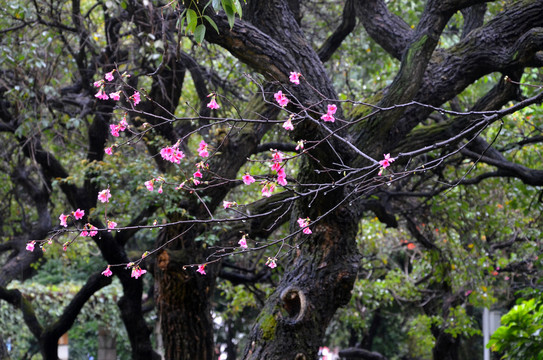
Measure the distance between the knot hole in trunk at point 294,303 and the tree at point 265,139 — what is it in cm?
1

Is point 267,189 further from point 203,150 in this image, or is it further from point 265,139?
point 265,139

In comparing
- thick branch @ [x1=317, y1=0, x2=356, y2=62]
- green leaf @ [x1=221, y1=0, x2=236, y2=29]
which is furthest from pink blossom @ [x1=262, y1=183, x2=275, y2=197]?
thick branch @ [x1=317, y1=0, x2=356, y2=62]

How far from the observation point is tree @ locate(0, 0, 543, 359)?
411 centimetres

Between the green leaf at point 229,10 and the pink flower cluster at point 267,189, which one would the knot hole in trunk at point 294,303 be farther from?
the green leaf at point 229,10

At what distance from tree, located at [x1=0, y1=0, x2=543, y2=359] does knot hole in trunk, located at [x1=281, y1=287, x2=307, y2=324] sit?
0.04 feet

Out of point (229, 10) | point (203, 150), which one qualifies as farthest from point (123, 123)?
point (229, 10)

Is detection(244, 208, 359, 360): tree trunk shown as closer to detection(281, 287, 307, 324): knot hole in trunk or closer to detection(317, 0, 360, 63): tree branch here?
detection(281, 287, 307, 324): knot hole in trunk

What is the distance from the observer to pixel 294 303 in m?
5.15

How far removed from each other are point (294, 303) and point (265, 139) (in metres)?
4.13

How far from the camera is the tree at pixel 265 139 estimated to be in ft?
13.5

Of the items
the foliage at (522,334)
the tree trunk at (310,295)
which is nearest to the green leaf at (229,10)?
the tree trunk at (310,295)

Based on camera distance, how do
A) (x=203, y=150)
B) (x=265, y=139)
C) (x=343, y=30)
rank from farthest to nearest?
(x=265, y=139) < (x=343, y=30) < (x=203, y=150)

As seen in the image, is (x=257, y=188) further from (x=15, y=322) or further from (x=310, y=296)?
(x=15, y=322)

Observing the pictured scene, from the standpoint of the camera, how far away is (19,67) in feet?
24.2
